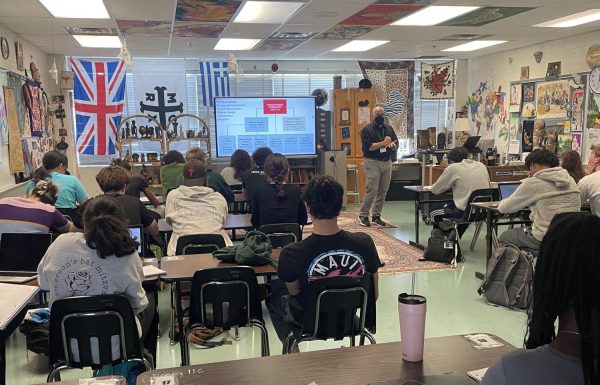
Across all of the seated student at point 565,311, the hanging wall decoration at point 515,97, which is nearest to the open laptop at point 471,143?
the hanging wall decoration at point 515,97

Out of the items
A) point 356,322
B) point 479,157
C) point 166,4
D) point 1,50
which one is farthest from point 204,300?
point 479,157

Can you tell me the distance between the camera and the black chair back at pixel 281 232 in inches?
142

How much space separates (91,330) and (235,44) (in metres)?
6.34

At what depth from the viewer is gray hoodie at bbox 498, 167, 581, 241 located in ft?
13.0

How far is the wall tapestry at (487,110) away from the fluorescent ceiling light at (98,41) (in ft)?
21.6

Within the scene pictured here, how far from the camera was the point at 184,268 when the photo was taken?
276 centimetres

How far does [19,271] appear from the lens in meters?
2.80

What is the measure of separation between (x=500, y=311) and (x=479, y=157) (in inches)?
181

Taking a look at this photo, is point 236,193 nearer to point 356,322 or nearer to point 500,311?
point 500,311

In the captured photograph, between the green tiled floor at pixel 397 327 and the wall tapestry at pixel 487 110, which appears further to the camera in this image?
the wall tapestry at pixel 487 110

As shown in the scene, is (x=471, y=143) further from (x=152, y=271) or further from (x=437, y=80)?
(x=152, y=271)

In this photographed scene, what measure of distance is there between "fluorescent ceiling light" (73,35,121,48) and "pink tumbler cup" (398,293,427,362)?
665cm

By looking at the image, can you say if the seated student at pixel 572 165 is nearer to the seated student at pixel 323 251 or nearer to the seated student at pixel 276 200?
the seated student at pixel 276 200

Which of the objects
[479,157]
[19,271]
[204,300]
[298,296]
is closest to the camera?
[298,296]
